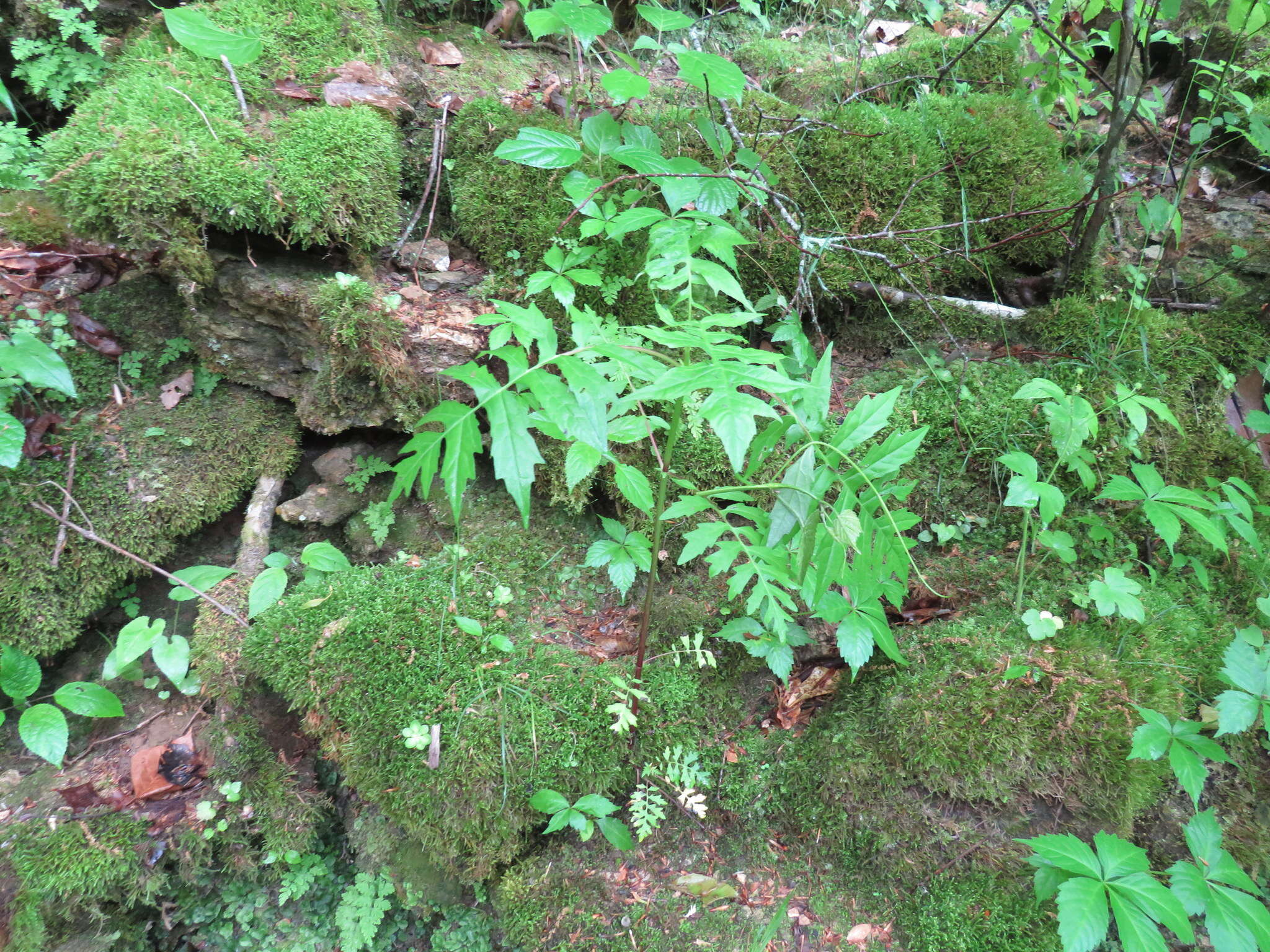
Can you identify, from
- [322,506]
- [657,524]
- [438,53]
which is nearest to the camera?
[657,524]

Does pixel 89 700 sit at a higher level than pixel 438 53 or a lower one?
lower

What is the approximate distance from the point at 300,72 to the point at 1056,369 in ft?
13.2

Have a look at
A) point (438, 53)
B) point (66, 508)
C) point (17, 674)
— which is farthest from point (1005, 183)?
point (17, 674)

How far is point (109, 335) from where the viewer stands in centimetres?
300

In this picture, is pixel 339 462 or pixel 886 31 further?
pixel 886 31

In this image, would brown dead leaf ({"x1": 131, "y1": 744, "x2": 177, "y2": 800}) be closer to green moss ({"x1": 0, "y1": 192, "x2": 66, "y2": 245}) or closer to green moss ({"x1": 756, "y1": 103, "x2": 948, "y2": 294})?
green moss ({"x1": 0, "y1": 192, "x2": 66, "y2": 245})

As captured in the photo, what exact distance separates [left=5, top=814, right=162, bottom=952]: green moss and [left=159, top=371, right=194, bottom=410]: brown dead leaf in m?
1.81

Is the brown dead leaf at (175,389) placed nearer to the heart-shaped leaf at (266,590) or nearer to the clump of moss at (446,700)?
the heart-shaped leaf at (266,590)

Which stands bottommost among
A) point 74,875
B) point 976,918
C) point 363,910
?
point 363,910

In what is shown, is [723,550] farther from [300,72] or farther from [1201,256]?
[1201,256]

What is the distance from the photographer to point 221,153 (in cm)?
270

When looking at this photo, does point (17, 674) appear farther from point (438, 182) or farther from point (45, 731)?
point (438, 182)

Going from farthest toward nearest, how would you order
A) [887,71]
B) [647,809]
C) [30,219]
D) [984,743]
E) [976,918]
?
[887,71]
[30,219]
[647,809]
[984,743]
[976,918]

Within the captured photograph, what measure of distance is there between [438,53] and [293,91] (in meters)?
0.96
